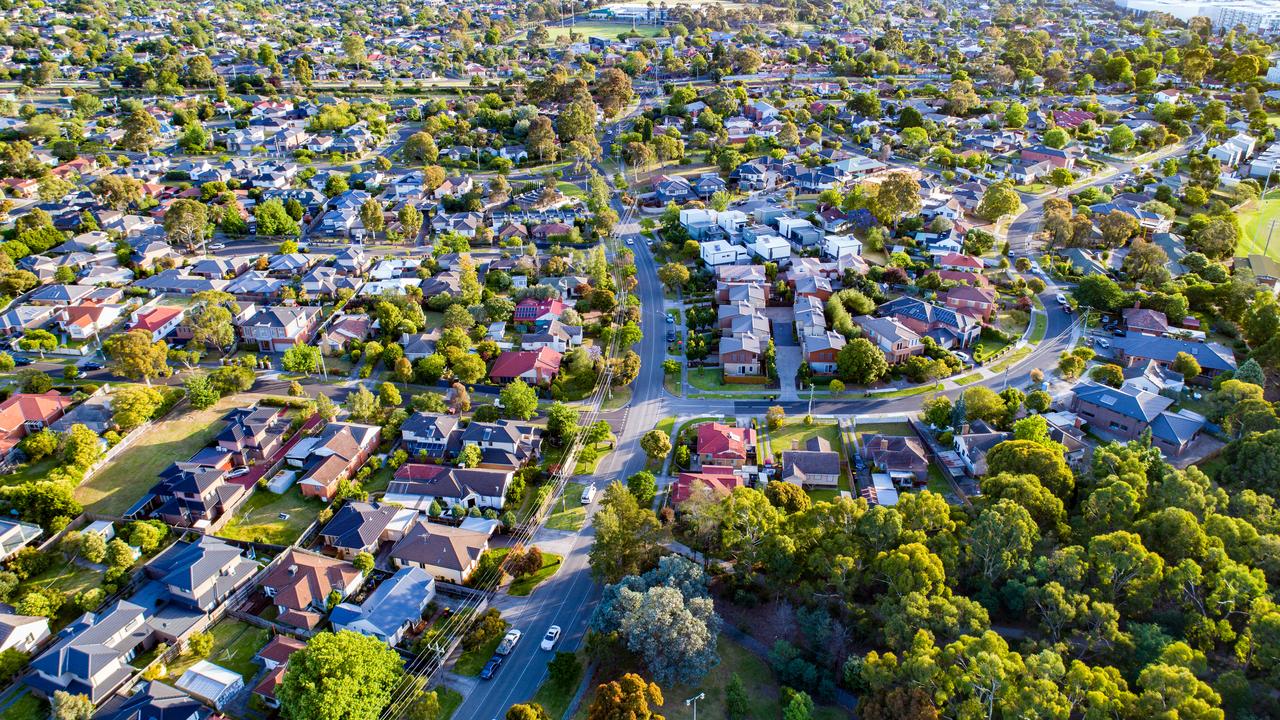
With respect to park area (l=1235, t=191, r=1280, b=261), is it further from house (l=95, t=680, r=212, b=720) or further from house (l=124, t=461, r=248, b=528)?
house (l=95, t=680, r=212, b=720)

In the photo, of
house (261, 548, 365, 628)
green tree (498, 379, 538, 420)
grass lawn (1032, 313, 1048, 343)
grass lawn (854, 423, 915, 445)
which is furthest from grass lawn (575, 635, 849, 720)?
grass lawn (1032, 313, 1048, 343)

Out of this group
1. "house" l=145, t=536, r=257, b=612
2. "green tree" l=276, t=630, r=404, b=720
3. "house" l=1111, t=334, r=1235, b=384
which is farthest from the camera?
"house" l=1111, t=334, r=1235, b=384

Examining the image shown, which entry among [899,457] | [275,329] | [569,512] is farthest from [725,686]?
[275,329]

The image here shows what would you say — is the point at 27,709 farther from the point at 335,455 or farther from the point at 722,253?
the point at 722,253

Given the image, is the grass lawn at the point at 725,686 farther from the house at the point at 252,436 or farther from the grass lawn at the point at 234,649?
the house at the point at 252,436

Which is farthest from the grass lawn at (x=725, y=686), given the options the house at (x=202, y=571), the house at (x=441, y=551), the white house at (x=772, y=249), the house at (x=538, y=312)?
the white house at (x=772, y=249)
